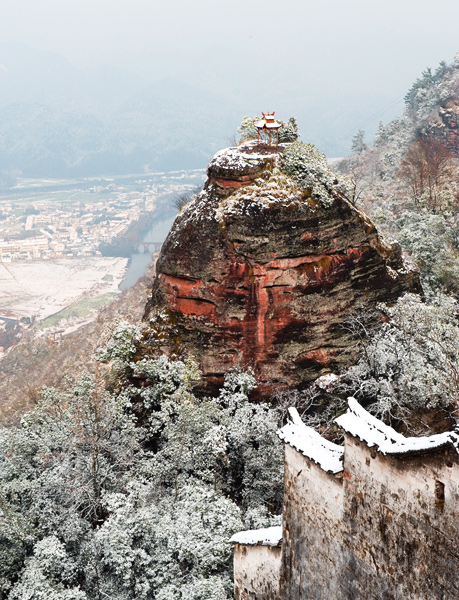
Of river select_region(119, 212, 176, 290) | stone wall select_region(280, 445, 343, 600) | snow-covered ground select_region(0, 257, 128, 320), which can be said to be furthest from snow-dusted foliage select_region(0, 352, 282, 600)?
river select_region(119, 212, 176, 290)

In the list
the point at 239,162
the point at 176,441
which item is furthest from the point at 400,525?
the point at 239,162

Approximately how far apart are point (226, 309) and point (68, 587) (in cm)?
1041

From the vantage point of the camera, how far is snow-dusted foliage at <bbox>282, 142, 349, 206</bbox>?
798 inches

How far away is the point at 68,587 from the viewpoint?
586 inches

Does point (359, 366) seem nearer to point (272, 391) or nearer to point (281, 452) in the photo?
point (272, 391)

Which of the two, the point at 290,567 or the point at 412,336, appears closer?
the point at 290,567

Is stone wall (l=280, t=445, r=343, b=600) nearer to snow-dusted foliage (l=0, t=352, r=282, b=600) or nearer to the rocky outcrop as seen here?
snow-dusted foliage (l=0, t=352, r=282, b=600)

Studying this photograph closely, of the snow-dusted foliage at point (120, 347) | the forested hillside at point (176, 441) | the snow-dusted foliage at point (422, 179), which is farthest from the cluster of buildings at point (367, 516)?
the snow-dusted foliage at point (422, 179)

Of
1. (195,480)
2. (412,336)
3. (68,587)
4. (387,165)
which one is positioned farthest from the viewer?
(387,165)

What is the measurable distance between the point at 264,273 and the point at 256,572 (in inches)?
419

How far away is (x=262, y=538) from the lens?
11.5 m

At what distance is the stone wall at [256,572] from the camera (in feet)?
36.8

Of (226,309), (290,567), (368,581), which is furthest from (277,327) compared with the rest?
(368,581)

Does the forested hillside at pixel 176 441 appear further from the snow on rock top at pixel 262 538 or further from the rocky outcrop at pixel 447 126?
the rocky outcrop at pixel 447 126
